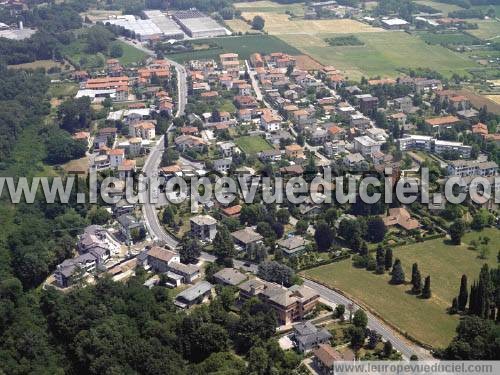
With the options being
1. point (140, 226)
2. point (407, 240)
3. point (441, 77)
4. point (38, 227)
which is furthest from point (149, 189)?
point (441, 77)

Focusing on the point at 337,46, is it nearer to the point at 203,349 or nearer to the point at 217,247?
the point at 217,247

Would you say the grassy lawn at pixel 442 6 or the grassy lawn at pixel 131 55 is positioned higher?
the grassy lawn at pixel 442 6

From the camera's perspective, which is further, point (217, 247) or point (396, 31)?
point (396, 31)

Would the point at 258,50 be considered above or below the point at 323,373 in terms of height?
above

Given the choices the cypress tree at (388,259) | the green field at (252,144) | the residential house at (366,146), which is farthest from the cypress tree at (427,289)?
the green field at (252,144)

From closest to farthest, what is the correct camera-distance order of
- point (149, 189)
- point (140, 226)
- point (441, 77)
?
point (140, 226) → point (149, 189) → point (441, 77)

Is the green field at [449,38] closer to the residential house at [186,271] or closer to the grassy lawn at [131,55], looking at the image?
the grassy lawn at [131,55]

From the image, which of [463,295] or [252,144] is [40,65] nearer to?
[252,144]
